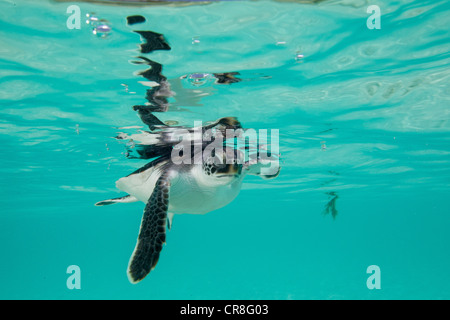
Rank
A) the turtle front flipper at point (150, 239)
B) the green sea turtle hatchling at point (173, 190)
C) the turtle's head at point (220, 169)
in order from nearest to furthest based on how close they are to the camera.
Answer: the turtle front flipper at point (150, 239) → the green sea turtle hatchling at point (173, 190) → the turtle's head at point (220, 169)

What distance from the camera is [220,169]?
5176mm

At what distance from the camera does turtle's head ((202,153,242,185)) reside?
514 cm

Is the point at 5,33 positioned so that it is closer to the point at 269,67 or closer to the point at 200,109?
the point at 200,109

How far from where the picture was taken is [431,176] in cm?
2256

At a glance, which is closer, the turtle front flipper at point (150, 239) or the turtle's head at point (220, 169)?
the turtle front flipper at point (150, 239)

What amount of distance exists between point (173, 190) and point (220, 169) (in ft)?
5.14

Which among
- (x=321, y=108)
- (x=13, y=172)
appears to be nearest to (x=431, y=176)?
(x=321, y=108)

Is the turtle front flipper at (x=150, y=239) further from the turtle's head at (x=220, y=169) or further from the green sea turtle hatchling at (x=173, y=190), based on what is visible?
the turtle's head at (x=220, y=169)

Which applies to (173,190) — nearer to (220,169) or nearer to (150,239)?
(220,169)

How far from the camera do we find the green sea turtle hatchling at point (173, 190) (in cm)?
460

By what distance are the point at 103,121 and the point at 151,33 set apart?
214 inches

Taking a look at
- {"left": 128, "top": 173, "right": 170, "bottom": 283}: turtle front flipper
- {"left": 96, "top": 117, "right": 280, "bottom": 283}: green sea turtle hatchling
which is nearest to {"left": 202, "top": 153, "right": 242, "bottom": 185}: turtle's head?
{"left": 96, "top": 117, "right": 280, "bottom": 283}: green sea turtle hatchling

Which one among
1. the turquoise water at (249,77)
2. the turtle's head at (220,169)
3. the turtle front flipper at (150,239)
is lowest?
the turtle front flipper at (150,239)

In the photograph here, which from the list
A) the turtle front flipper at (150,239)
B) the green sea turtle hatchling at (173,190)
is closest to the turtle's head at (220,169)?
the green sea turtle hatchling at (173,190)
